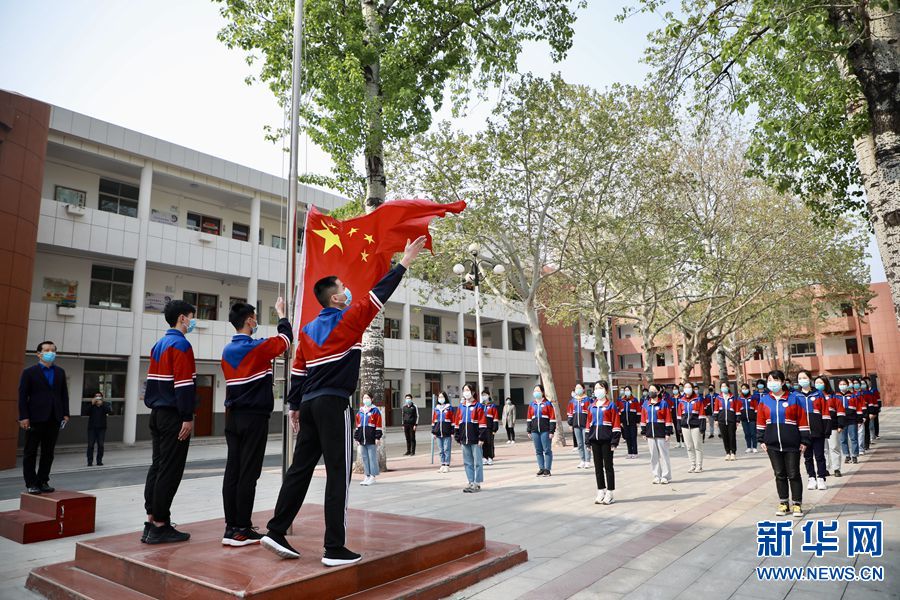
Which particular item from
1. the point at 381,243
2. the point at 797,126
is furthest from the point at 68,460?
the point at 797,126

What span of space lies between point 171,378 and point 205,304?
22647 mm

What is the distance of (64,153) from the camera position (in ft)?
70.6

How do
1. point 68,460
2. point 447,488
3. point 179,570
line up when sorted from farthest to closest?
point 68,460 → point 447,488 → point 179,570

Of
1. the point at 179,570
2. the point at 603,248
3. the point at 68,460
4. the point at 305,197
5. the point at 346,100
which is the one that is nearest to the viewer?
the point at 179,570

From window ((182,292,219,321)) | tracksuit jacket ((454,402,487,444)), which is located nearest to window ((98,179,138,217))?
window ((182,292,219,321))

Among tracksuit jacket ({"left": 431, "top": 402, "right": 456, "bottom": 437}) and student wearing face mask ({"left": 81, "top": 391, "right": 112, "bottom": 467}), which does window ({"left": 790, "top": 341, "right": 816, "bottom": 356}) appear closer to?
tracksuit jacket ({"left": 431, "top": 402, "right": 456, "bottom": 437})

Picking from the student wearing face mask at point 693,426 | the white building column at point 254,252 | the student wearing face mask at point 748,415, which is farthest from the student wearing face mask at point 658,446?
the white building column at point 254,252

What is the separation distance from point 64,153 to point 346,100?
51.9 feet

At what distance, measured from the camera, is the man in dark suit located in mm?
7438

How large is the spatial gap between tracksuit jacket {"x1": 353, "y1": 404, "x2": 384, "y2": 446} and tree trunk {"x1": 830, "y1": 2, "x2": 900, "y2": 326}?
29.6 ft

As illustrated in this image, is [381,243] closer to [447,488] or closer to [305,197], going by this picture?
[447,488]

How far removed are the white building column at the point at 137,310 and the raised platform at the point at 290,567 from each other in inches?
742

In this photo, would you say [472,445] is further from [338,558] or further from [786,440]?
[338,558]

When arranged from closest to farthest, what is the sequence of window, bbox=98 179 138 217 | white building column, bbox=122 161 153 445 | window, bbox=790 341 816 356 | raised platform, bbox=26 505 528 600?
raised platform, bbox=26 505 528 600, white building column, bbox=122 161 153 445, window, bbox=98 179 138 217, window, bbox=790 341 816 356
